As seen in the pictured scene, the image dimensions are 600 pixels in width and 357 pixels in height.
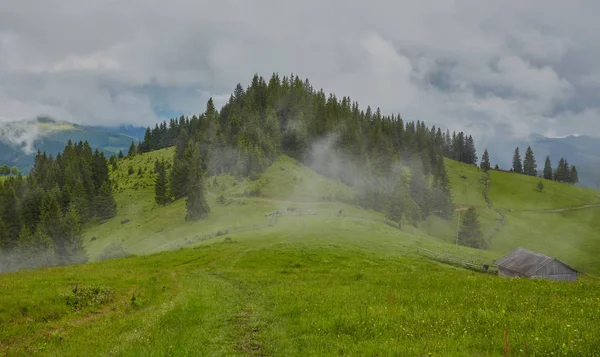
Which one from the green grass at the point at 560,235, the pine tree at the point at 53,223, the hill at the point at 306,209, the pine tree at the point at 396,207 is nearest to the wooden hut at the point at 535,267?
the hill at the point at 306,209

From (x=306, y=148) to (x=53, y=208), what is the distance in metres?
99.6

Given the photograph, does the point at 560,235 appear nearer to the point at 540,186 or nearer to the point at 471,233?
the point at 471,233

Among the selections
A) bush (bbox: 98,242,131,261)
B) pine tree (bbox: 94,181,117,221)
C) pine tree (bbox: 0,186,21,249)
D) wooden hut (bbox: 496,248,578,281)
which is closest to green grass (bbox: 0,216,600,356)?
wooden hut (bbox: 496,248,578,281)

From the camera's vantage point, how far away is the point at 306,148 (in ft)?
547

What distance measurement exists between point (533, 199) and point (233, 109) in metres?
154

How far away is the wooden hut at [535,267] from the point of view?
185ft

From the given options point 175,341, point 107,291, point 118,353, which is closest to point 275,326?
point 175,341

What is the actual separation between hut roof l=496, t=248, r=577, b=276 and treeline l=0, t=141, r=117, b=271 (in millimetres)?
92812

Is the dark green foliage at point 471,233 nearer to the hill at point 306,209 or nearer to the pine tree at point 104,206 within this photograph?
the hill at point 306,209

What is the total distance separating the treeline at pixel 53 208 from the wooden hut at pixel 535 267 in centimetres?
9269

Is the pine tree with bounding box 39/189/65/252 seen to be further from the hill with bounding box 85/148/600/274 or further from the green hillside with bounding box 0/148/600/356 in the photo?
the green hillside with bounding box 0/148/600/356

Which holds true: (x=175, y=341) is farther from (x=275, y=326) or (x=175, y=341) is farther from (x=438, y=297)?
(x=438, y=297)

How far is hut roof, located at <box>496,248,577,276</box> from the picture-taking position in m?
56.8

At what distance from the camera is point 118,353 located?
12.5 meters
